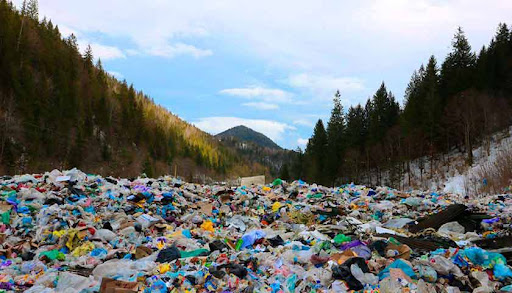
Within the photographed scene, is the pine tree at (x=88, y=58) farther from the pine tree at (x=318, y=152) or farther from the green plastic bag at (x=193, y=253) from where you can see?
the green plastic bag at (x=193, y=253)

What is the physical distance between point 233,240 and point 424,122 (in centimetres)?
2902

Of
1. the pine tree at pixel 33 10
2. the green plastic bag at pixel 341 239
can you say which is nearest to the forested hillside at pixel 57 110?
the pine tree at pixel 33 10

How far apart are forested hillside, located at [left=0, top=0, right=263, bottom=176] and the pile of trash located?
2053cm

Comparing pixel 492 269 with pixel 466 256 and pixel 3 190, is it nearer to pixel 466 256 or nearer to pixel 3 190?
pixel 466 256

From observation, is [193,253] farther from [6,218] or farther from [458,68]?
[458,68]

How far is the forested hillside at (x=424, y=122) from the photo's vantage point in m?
25.9

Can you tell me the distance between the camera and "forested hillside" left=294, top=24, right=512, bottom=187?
85.0ft

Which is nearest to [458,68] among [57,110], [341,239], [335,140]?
[335,140]

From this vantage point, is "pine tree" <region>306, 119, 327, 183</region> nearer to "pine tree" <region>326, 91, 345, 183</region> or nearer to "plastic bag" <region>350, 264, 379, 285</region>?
"pine tree" <region>326, 91, 345, 183</region>

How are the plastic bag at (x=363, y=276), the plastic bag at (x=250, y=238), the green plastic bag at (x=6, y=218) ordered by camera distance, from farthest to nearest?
the green plastic bag at (x=6, y=218) → the plastic bag at (x=250, y=238) → the plastic bag at (x=363, y=276)

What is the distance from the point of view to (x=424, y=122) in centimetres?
2941

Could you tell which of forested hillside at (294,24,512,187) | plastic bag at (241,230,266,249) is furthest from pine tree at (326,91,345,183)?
plastic bag at (241,230,266,249)

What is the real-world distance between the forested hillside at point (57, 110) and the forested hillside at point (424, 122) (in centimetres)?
1992

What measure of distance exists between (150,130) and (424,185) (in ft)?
149
